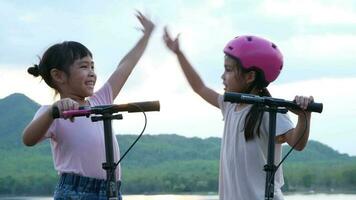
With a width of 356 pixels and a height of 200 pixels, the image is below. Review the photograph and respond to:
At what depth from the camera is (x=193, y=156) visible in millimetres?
106500

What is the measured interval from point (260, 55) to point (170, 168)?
317ft

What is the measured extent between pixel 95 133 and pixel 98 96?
16.3 inches

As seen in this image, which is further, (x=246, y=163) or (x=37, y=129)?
(x=246, y=163)

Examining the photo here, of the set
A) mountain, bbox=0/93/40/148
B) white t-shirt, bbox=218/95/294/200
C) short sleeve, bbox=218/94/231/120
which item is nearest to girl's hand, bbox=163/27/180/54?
short sleeve, bbox=218/94/231/120

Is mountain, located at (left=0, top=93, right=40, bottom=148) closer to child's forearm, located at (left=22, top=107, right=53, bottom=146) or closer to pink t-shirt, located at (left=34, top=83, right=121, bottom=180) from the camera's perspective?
pink t-shirt, located at (left=34, top=83, right=121, bottom=180)

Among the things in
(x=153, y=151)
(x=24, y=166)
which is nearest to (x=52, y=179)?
(x=24, y=166)

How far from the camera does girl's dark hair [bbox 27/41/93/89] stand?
199 inches

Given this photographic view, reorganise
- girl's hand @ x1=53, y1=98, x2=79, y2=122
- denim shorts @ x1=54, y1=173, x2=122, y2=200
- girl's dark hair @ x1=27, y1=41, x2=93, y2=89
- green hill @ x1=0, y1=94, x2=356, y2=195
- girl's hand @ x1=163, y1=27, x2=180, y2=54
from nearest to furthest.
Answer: girl's hand @ x1=53, y1=98, x2=79, y2=122, denim shorts @ x1=54, y1=173, x2=122, y2=200, girl's dark hair @ x1=27, y1=41, x2=93, y2=89, girl's hand @ x1=163, y1=27, x2=180, y2=54, green hill @ x1=0, y1=94, x2=356, y2=195

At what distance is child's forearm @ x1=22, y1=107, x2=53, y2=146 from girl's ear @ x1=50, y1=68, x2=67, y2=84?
508 millimetres

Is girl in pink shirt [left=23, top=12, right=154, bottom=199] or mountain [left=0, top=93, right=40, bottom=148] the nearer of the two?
girl in pink shirt [left=23, top=12, right=154, bottom=199]

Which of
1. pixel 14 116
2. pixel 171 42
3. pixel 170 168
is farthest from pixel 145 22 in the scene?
pixel 14 116

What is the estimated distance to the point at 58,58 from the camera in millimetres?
5094

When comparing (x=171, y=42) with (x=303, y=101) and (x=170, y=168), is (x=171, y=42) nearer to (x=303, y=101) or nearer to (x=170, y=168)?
(x=303, y=101)

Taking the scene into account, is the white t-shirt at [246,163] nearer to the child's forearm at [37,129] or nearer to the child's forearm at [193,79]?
the child's forearm at [193,79]
